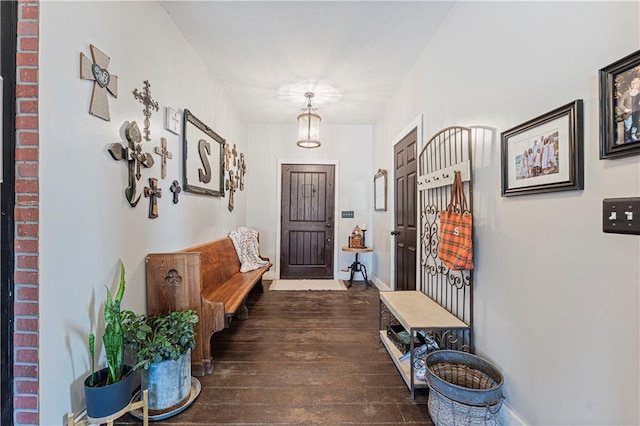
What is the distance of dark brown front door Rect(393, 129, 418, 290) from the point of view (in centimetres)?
282

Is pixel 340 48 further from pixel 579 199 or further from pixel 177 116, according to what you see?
pixel 579 199

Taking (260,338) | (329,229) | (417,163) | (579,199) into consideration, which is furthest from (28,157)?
(329,229)

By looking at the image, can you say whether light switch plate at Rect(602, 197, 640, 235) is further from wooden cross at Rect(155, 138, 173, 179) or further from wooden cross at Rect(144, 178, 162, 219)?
wooden cross at Rect(155, 138, 173, 179)

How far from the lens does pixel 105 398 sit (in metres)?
1.23

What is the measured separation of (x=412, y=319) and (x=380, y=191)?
8.22 feet

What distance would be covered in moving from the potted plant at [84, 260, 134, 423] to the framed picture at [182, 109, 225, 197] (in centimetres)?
128

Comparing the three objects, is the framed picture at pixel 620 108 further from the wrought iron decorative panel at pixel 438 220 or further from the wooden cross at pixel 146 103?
the wooden cross at pixel 146 103

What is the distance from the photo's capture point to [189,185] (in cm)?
240

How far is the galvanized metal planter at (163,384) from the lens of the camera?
58.4 inches

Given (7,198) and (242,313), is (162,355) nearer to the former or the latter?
(7,198)

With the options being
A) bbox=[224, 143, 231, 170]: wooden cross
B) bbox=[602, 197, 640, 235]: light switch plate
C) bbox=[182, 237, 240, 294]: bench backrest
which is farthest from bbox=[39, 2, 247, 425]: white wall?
bbox=[602, 197, 640, 235]: light switch plate

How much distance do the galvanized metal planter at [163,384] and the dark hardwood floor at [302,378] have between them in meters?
0.08

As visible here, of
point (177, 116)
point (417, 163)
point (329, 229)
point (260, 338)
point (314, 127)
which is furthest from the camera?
point (329, 229)

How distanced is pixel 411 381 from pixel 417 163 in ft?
5.99
